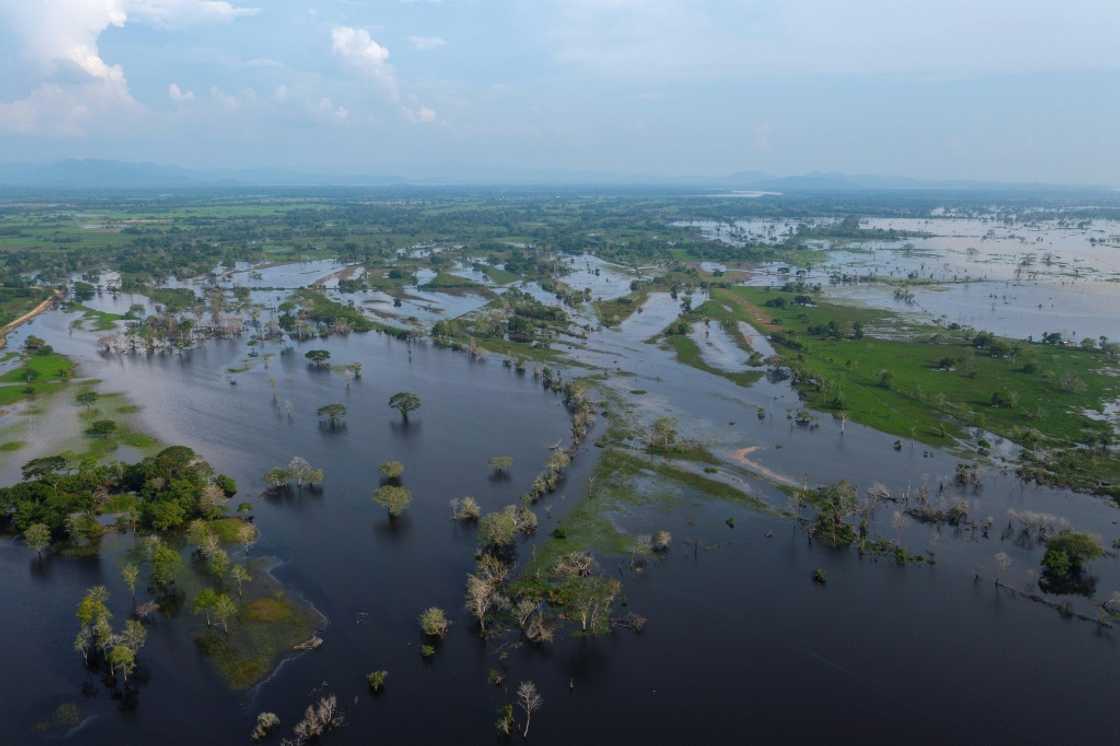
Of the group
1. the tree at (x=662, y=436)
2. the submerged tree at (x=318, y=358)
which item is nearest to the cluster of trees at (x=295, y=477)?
the tree at (x=662, y=436)

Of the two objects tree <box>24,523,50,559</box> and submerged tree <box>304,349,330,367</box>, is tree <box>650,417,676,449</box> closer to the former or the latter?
tree <box>24,523,50,559</box>

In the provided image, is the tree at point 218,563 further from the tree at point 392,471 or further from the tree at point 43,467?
the tree at point 43,467

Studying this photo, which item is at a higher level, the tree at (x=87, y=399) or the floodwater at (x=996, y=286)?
the floodwater at (x=996, y=286)

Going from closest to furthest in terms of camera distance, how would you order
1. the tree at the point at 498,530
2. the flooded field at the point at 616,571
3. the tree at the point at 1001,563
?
the flooded field at the point at 616,571
the tree at the point at 1001,563
the tree at the point at 498,530

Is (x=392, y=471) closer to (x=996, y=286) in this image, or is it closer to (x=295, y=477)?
(x=295, y=477)

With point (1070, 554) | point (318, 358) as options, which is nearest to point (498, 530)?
point (1070, 554)

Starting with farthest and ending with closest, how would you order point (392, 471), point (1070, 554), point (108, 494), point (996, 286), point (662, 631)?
point (996, 286)
point (392, 471)
point (108, 494)
point (1070, 554)
point (662, 631)
